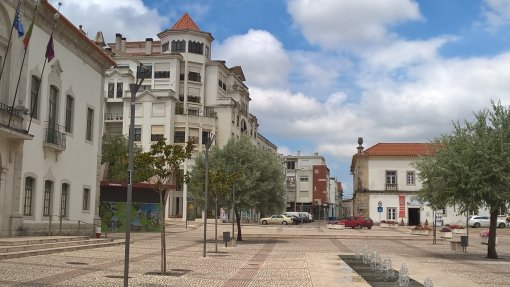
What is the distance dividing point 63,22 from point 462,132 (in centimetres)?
1932

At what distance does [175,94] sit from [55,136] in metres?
46.0

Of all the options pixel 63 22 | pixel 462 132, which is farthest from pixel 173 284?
pixel 63 22

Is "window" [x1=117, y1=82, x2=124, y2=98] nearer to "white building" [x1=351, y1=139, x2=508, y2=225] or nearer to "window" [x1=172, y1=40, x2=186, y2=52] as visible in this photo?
"window" [x1=172, y1=40, x2=186, y2=52]

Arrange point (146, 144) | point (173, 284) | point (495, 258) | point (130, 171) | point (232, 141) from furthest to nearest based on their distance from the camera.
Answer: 1. point (146, 144)
2. point (232, 141)
3. point (495, 258)
4. point (173, 284)
5. point (130, 171)

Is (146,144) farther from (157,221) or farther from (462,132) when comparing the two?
(462,132)

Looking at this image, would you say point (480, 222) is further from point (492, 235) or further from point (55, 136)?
point (55, 136)

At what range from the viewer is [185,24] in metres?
77.1

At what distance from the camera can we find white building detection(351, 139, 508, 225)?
6738cm

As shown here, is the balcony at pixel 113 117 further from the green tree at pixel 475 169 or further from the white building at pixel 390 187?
the green tree at pixel 475 169

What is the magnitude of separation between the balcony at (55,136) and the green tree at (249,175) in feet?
25.7

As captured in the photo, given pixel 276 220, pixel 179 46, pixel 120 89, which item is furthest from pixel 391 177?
pixel 120 89

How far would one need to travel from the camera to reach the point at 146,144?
70.8 metres

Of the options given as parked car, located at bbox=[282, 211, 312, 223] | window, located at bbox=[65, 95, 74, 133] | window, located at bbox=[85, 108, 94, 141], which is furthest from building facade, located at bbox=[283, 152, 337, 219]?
window, located at bbox=[65, 95, 74, 133]

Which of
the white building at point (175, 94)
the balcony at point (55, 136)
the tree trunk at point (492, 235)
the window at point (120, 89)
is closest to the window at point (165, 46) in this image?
the white building at point (175, 94)
